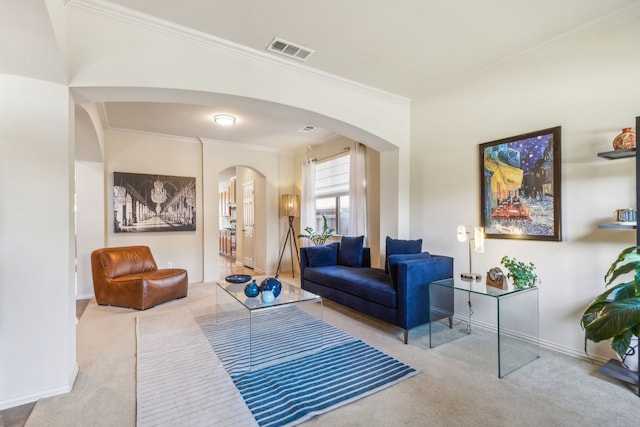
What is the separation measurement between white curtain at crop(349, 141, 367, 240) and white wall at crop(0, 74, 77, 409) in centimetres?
361

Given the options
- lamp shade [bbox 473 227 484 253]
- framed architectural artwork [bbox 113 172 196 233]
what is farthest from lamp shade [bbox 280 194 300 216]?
lamp shade [bbox 473 227 484 253]

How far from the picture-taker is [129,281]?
397cm

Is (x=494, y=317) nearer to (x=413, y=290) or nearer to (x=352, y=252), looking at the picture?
(x=413, y=290)

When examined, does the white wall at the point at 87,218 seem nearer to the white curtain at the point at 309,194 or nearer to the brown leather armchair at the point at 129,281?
the brown leather armchair at the point at 129,281

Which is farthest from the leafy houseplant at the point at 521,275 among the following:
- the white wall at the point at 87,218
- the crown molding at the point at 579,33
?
the white wall at the point at 87,218

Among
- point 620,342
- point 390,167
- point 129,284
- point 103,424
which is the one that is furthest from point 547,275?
point 129,284

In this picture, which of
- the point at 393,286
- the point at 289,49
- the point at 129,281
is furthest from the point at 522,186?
the point at 129,281

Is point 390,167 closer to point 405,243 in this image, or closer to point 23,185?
point 405,243

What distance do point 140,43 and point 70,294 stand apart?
1996 millimetres

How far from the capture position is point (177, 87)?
8.36 feet

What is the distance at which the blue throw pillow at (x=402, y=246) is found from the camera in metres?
3.68

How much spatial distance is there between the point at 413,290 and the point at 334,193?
3.05m

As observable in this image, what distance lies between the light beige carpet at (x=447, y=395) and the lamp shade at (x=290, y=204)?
149 inches

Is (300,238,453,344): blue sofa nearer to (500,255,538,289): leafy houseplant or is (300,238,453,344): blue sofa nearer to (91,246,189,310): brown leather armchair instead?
(500,255,538,289): leafy houseplant
